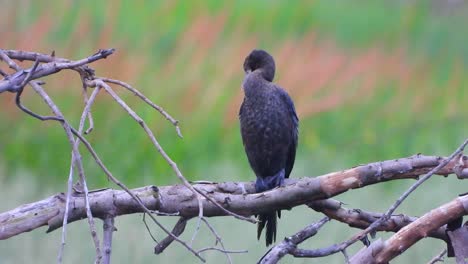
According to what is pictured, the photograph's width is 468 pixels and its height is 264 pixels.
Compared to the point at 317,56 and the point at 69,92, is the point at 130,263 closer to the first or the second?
the point at 69,92

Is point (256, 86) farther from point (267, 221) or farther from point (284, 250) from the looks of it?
point (284, 250)

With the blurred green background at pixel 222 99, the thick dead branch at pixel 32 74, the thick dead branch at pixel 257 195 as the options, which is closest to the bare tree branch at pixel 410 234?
the thick dead branch at pixel 257 195

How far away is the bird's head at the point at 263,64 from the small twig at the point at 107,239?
842 millimetres

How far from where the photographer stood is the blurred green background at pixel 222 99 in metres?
3.48

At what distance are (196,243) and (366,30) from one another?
1107mm

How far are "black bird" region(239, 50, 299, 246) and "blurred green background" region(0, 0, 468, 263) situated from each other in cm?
74

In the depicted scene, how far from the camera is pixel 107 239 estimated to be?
1.93 m

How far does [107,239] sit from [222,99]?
1.71m

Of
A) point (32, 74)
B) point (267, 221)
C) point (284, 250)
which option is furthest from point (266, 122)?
point (32, 74)

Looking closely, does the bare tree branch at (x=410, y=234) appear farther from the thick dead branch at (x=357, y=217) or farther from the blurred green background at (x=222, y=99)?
the blurred green background at (x=222, y=99)

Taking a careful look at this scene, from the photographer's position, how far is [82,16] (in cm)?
367

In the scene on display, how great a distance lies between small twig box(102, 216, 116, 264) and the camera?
1.89 metres

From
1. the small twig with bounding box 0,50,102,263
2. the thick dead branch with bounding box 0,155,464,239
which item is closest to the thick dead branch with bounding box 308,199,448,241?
the thick dead branch with bounding box 0,155,464,239

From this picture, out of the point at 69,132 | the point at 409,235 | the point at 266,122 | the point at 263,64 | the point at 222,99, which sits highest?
the point at 222,99
